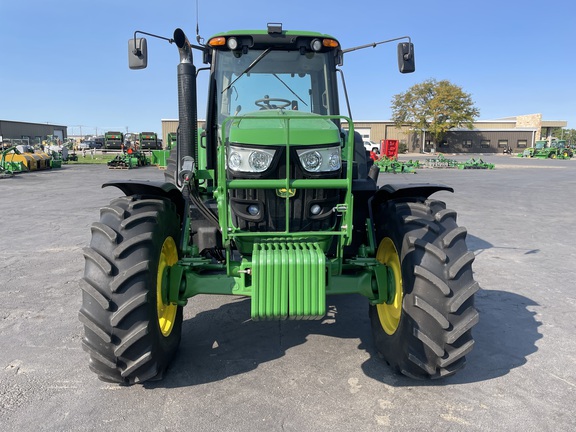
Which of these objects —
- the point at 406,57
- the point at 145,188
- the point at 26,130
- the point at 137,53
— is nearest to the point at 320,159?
the point at 145,188

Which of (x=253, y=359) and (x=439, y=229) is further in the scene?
(x=253, y=359)

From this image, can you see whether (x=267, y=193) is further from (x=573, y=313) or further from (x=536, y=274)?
(x=536, y=274)

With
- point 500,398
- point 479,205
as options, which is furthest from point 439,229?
point 479,205

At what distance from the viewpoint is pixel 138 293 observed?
284cm

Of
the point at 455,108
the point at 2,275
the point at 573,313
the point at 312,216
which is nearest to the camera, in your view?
the point at 312,216

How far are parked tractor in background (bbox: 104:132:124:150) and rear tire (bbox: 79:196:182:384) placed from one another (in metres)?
42.0

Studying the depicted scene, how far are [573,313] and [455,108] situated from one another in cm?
5428

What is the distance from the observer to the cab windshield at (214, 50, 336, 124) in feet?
13.9

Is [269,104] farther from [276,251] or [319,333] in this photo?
[319,333]

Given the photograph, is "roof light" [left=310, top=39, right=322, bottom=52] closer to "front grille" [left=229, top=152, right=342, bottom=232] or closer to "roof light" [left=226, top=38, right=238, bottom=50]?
"roof light" [left=226, top=38, right=238, bottom=50]

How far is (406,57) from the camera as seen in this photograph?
14.8ft

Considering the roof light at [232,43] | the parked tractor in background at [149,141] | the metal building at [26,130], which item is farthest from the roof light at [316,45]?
the metal building at [26,130]

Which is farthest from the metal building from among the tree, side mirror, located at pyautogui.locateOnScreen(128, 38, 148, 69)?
side mirror, located at pyautogui.locateOnScreen(128, 38, 148, 69)

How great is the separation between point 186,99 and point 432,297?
8.38 feet
